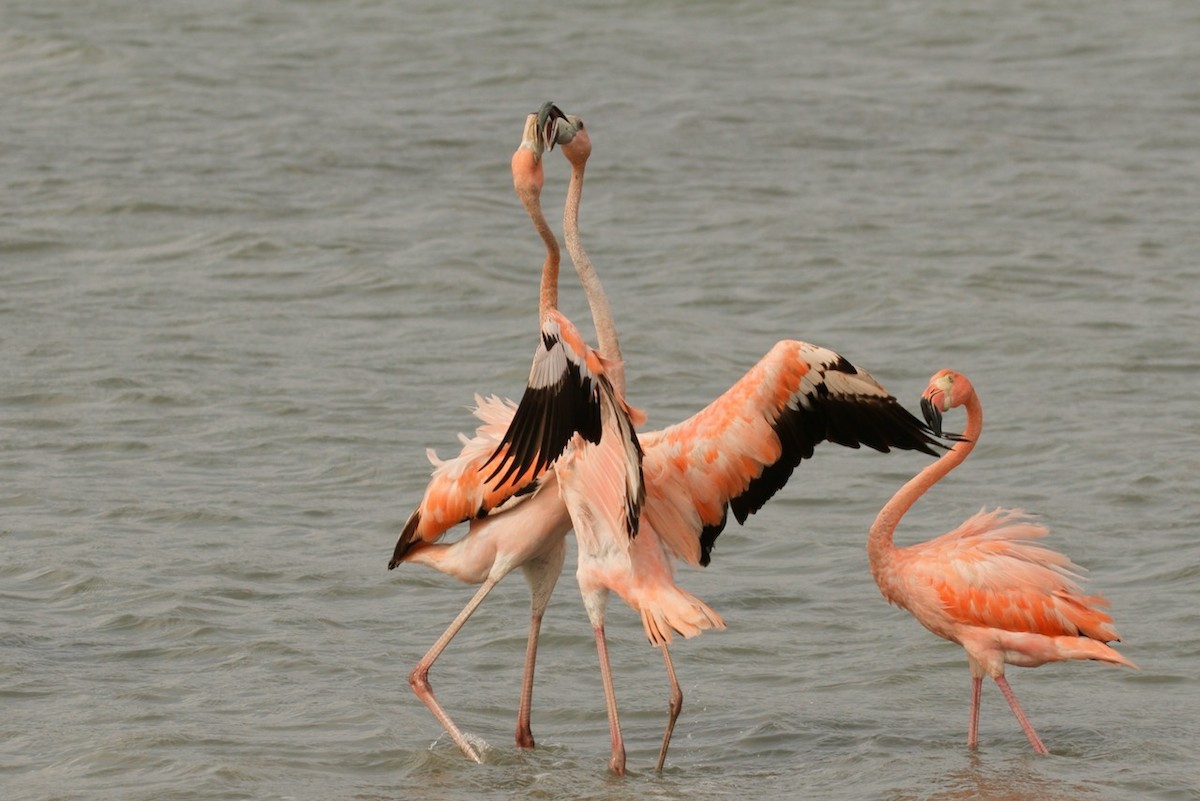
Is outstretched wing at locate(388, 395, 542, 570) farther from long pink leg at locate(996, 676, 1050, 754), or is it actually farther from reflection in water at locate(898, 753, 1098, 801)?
long pink leg at locate(996, 676, 1050, 754)

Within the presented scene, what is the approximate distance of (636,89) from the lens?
18.3 metres

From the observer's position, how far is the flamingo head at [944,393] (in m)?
7.52

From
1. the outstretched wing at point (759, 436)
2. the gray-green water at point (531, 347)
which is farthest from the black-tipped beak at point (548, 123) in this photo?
the gray-green water at point (531, 347)

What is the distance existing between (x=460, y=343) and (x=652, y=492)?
18.0 ft

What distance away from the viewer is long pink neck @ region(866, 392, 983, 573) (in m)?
7.54

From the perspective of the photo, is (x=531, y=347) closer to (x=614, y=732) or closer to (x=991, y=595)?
(x=991, y=595)

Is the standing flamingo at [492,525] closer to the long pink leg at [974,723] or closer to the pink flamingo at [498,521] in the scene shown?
the pink flamingo at [498,521]

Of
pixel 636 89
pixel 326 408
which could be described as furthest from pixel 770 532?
pixel 636 89

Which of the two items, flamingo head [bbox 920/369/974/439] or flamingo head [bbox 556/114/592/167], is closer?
flamingo head [bbox 556/114/592/167]

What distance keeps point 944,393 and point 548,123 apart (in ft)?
6.02

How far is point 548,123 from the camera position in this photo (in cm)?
713

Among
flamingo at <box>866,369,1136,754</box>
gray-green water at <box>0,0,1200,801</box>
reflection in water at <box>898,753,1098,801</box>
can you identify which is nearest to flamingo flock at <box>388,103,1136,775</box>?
flamingo at <box>866,369,1136,754</box>

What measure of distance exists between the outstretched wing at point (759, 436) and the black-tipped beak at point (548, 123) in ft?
3.61

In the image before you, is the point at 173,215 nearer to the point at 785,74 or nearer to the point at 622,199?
the point at 622,199
